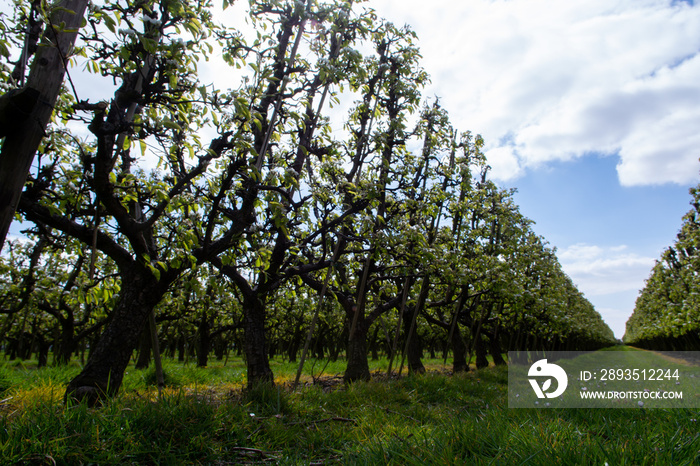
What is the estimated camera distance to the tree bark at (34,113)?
2.76 metres

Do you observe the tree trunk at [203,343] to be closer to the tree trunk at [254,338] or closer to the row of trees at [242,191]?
the row of trees at [242,191]

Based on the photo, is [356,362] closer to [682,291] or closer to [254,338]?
[254,338]

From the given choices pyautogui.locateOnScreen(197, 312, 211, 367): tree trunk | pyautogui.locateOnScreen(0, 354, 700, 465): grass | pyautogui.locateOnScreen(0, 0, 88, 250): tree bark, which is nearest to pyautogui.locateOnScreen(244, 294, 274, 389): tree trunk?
pyautogui.locateOnScreen(0, 354, 700, 465): grass

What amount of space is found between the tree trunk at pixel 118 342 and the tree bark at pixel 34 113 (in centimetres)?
322

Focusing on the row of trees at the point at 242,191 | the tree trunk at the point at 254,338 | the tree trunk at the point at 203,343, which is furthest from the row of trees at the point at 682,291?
the tree trunk at the point at 203,343

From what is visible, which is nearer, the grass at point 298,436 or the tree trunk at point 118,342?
the grass at point 298,436

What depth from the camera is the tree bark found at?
2.76 metres

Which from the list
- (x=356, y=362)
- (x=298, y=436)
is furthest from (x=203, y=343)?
(x=298, y=436)

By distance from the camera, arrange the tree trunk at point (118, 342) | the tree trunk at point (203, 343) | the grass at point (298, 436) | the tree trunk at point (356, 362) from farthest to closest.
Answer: the tree trunk at point (203, 343) < the tree trunk at point (356, 362) < the tree trunk at point (118, 342) < the grass at point (298, 436)

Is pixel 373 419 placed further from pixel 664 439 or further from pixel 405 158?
pixel 405 158

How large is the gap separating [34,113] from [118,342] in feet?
12.3

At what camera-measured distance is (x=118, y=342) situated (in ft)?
17.9

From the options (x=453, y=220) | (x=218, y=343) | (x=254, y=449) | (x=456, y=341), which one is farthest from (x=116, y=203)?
(x=218, y=343)

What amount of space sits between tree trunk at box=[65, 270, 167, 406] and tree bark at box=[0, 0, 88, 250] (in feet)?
10.6
